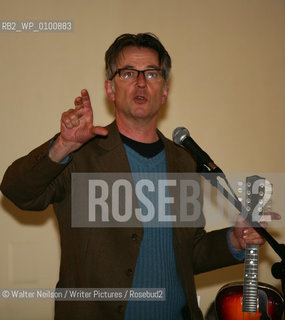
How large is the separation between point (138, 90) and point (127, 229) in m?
0.75

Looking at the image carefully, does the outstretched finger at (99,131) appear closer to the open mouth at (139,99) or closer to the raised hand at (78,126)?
the raised hand at (78,126)

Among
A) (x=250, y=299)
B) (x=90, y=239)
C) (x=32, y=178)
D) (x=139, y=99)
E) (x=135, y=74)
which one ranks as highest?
(x=135, y=74)

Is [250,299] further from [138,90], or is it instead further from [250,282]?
[138,90]

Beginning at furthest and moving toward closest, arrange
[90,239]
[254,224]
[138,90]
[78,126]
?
[138,90] → [90,239] → [78,126] → [254,224]

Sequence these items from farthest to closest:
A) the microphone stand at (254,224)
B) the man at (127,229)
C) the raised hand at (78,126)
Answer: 1. the man at (127,229)
2. the raised hand at (78,126)
3. the microphone stand at (254,224)

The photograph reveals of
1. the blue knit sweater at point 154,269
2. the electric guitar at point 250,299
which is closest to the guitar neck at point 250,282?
the electric guitar at point 250,299

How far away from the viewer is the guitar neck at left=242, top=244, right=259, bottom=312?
227 centimetres

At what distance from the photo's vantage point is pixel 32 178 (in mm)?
1810

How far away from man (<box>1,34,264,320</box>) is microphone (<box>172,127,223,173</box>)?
0.40 m

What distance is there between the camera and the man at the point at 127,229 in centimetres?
186

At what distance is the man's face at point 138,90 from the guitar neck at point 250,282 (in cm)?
92

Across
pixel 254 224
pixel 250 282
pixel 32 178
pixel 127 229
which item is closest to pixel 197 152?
pixel 254 224

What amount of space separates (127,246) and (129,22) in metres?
2.02

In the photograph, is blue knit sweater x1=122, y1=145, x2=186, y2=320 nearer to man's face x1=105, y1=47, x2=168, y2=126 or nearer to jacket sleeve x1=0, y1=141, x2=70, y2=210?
man's face x1=105, y1=47, x2=168, y2=126
